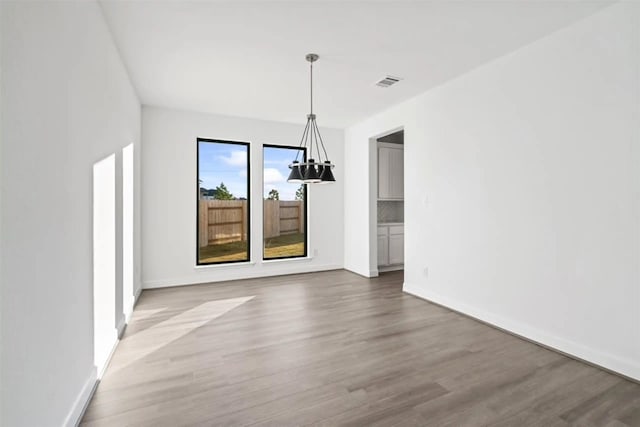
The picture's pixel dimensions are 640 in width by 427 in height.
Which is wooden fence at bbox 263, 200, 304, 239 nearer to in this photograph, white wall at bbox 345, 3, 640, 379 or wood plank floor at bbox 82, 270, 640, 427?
wood plank floor at bbox 82, 270, 640, 427

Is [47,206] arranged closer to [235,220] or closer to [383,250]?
[235,220]

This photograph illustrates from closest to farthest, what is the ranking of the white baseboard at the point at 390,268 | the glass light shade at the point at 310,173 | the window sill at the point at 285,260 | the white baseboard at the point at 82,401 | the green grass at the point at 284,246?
the white baseboard at the point at 82,401, the glass light shade at the point at 310,173, the window sill at the point at 285,260, the green grass at the point at 284,246, the white baseboard at the point at 390,268

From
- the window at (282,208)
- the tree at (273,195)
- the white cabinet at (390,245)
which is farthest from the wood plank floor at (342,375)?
the tree at (273,195)

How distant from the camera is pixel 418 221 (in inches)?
173

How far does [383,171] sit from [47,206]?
5.23 metres

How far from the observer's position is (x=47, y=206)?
1.47m

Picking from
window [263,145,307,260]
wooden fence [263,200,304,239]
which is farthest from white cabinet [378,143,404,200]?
wooden fence [263,200,304,239]

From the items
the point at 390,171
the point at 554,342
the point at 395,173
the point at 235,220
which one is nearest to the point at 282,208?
the point at 235,220

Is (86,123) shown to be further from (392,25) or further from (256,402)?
(392,25)

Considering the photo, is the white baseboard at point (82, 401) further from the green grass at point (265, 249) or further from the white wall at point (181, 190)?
the green grass at point (265, 249)

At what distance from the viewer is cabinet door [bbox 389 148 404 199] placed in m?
6.11

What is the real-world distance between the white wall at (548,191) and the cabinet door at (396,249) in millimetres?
1865

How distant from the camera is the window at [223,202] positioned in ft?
17.4

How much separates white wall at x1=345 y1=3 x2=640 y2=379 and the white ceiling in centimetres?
30
